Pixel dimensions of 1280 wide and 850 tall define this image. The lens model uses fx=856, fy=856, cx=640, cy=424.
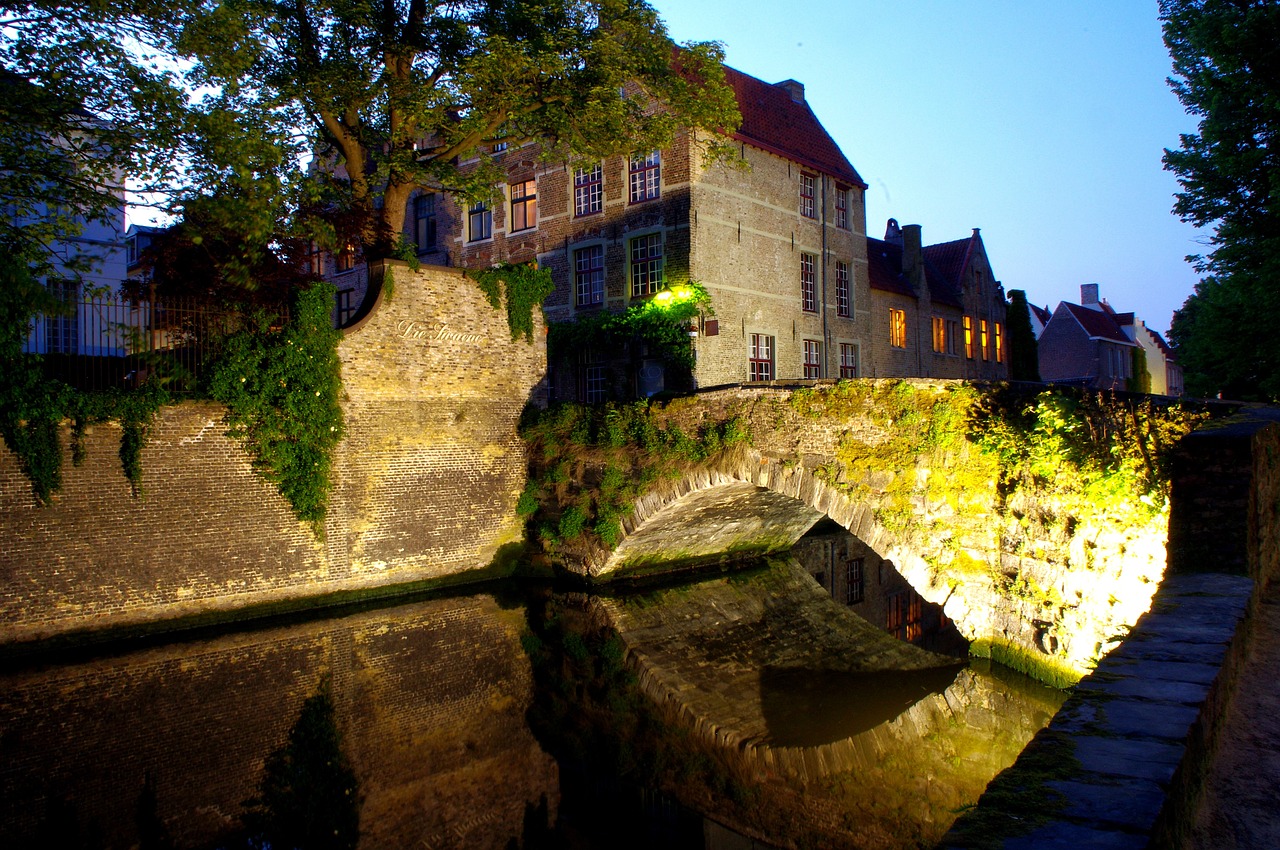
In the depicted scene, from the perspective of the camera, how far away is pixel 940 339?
29156 millimetres

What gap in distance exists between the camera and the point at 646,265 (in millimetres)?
20531

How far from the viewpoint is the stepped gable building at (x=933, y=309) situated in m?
26.3

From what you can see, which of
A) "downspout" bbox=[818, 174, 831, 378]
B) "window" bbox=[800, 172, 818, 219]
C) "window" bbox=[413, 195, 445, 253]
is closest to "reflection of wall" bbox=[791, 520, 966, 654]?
"downspout" bbox=[818, 174, 831, 378]

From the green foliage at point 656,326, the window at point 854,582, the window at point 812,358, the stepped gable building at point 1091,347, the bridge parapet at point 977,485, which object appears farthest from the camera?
the stepped gable building at point 1091,347

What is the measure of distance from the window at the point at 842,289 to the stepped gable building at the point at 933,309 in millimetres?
1672

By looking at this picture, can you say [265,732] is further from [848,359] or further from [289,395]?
[848,359]

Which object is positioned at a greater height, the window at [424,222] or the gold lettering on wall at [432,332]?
the window at [424,222]

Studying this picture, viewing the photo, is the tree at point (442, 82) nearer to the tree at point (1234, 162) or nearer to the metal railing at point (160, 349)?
the metal railing at point (160, 349)

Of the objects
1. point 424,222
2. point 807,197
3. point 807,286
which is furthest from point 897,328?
point 424,222

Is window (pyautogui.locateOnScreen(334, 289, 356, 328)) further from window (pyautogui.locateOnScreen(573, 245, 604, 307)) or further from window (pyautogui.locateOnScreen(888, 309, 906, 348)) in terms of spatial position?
window (pyautogui.locateOnScreen(888, 309, 906, 348))

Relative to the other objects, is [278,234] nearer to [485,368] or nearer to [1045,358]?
[485,368]

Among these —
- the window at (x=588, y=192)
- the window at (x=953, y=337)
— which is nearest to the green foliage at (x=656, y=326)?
the window at (x=588, y=192)

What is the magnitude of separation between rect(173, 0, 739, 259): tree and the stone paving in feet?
40.8

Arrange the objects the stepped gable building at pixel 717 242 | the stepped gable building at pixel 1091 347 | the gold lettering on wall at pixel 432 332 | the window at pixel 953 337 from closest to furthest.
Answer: the gold lettering on wall at pixel 432 332, the stepped gable building at pixel 717 242, the window at pixel 953 337, the stepped gable building at pixel 1091 347
